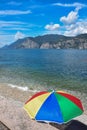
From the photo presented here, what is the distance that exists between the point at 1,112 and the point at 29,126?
185cm

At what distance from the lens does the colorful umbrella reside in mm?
11078

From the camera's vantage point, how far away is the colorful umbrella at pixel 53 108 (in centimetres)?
1108

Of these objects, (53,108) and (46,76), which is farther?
(46,76)

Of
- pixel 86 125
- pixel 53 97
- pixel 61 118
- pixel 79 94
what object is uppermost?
pixel 53 97

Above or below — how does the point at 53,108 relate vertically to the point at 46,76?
above

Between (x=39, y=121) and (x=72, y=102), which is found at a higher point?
(x=72, y=102)

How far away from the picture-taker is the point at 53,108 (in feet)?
37.0

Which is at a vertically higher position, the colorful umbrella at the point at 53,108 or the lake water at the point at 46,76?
the colorful umbrella at the point at 53,108

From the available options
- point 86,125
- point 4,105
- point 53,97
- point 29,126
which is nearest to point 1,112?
point 4,105

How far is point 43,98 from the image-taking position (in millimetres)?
11898

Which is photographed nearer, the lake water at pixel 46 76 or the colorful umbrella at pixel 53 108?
the colorful umbrella at pixel 53 108

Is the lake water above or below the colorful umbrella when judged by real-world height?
below

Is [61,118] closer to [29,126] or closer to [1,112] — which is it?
[29,126]

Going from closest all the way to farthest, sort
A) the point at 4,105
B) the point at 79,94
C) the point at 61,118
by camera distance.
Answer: the point at 61,118 → the point at 4,105 → the point at 79,94
